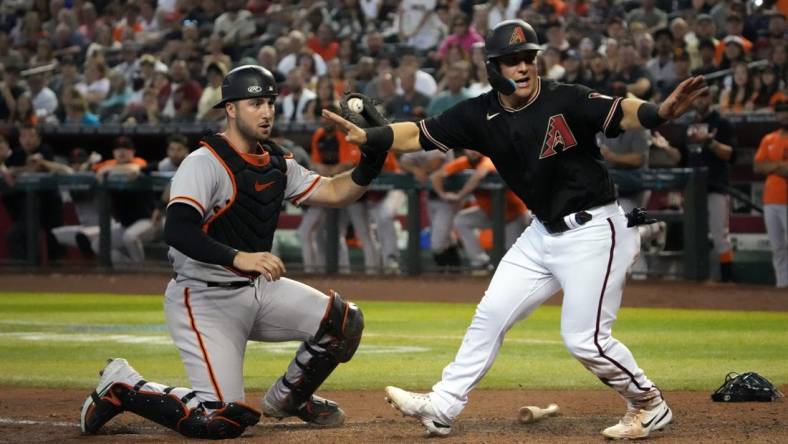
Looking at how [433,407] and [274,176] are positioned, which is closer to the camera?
[433,407]

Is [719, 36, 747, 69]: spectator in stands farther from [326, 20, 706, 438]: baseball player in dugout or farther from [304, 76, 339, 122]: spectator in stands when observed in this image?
[326, 20, 706, 438]: baseball player in dugout

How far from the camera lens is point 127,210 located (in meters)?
17.0

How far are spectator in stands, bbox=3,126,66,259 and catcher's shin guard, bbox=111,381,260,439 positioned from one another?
11613 mm

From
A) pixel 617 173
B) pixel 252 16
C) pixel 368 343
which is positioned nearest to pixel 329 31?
pixel 252 16

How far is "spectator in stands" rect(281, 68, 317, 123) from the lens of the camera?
16859 millimetres

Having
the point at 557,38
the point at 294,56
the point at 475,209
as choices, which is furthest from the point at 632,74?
the point at 294,56

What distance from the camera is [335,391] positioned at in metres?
7.89

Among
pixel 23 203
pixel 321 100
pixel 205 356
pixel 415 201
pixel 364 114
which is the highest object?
pixel 364 114

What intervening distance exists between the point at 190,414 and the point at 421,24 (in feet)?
43.1

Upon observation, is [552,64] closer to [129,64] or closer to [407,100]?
[407,100]

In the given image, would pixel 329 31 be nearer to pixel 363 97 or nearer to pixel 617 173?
pixel 617 173

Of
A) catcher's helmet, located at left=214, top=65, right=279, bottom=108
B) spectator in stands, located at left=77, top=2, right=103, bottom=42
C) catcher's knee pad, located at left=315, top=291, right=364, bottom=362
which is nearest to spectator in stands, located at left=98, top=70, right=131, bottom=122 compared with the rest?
spectator in stands, located at left=77, top=2, right=103, bottom=42

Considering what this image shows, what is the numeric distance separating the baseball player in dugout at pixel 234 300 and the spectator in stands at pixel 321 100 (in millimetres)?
9233

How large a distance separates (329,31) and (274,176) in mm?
12709
